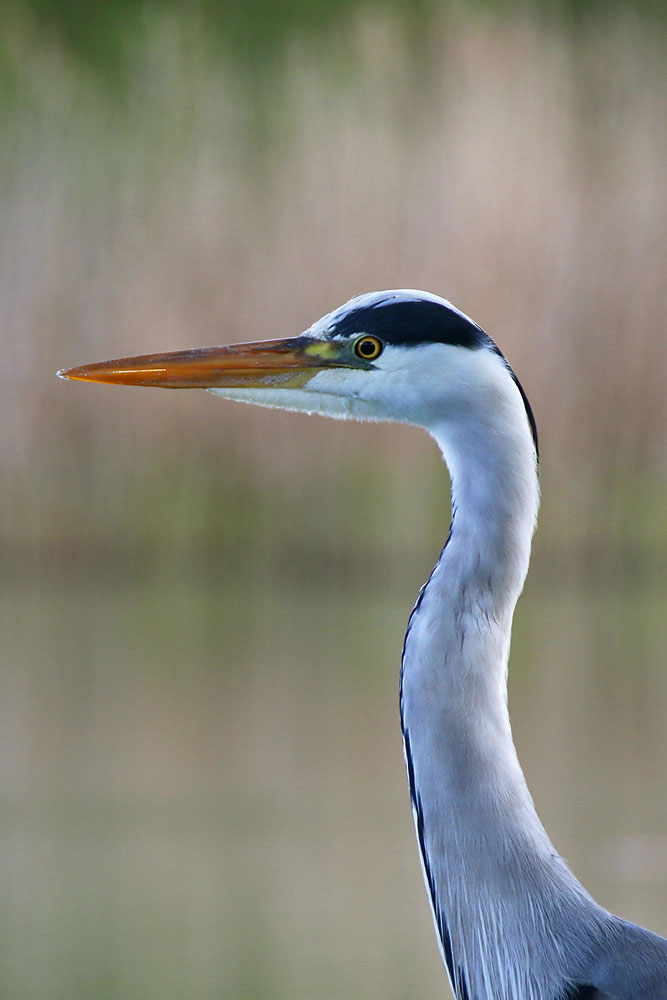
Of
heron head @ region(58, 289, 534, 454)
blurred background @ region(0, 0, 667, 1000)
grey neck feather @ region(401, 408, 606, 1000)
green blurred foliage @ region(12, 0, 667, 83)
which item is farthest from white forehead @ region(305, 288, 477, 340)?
green blurred foliage @ region(12, 0, 667, 83)

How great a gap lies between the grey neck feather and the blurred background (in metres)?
2.75

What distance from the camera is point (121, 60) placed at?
7.01 meters

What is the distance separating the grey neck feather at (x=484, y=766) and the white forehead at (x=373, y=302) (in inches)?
5.8

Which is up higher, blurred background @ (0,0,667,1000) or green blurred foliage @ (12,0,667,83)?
green blurred foliage @ (12,0,667,83)

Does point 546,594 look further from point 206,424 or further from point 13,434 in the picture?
point 13,434

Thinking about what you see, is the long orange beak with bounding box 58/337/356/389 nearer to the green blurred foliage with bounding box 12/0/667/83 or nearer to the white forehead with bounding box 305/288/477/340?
the white forehead with bounding box 305/288/477/340

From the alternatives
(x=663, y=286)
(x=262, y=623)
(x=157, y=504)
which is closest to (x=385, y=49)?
(x=663, y=286)

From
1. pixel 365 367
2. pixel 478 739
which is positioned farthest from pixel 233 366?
pixel 478 739

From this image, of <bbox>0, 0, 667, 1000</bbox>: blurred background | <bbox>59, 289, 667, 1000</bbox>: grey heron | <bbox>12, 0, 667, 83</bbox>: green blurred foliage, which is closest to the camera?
<bbox>59, 289, 667, 1000</bbox>: grey heron

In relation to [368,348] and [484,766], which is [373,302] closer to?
[368,348]

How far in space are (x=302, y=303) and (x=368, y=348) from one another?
177 inches

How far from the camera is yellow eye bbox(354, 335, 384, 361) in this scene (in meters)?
1.37

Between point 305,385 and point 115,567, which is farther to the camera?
point 115,567

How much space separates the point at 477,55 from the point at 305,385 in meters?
5.41
